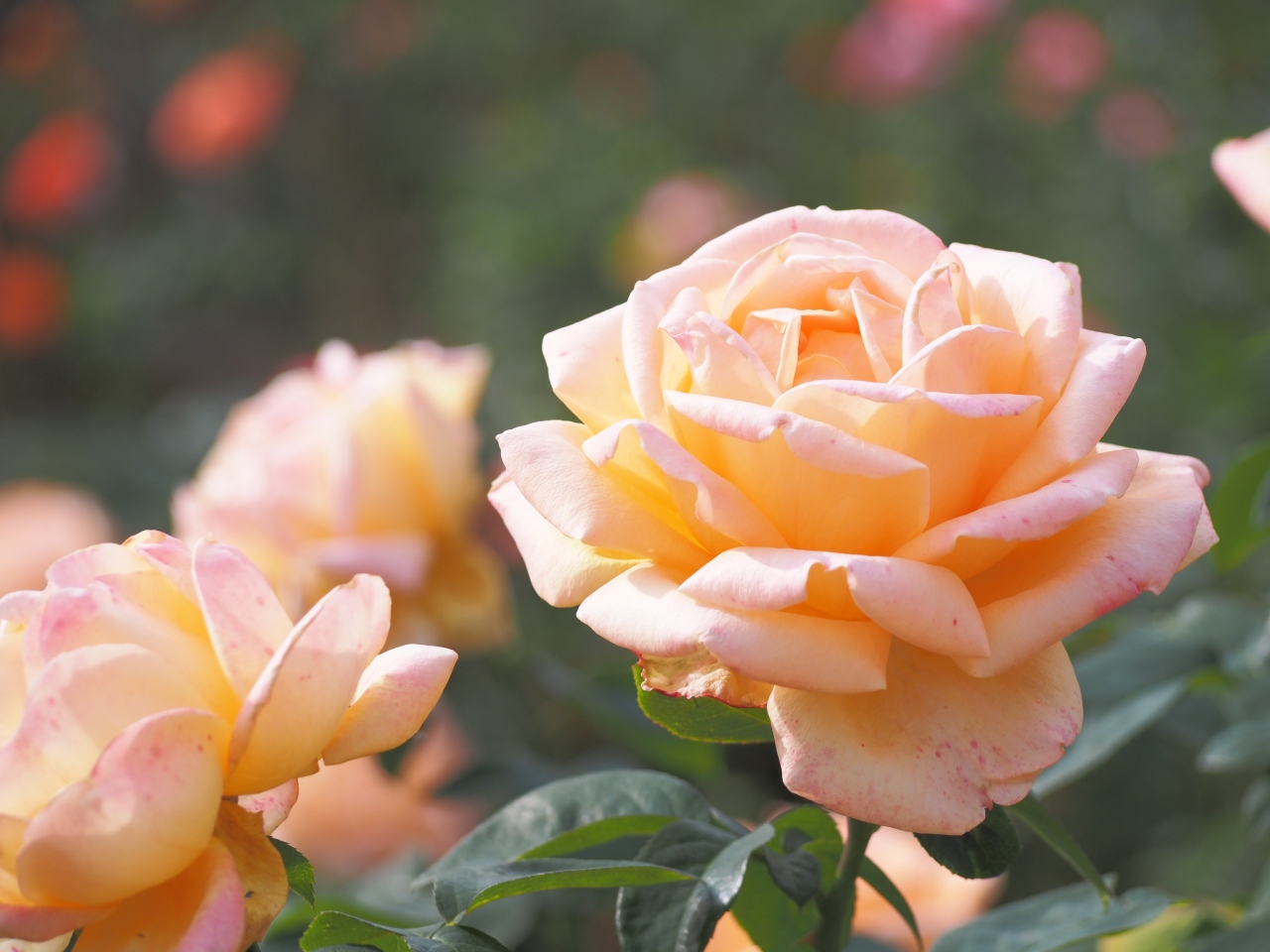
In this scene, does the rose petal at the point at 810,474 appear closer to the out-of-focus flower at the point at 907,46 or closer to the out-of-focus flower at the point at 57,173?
the out-of-focus flower at the point at 907,46

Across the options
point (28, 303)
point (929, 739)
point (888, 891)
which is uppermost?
point (929, 739)

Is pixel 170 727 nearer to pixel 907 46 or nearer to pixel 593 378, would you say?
pixel 593 378

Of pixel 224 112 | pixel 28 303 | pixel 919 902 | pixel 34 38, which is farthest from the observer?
pixel 34 38

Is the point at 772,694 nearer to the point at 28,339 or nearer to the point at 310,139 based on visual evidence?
the point at 28,339

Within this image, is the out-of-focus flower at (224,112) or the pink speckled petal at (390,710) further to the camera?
the out-of-focus flower at (224,112)

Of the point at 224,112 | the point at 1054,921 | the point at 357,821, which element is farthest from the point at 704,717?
the point at 224,112

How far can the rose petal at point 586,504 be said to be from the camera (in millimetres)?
341

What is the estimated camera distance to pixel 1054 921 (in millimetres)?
460

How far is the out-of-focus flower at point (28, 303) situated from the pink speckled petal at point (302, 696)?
114 inches

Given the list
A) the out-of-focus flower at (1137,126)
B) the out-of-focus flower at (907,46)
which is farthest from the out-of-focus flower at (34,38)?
the out-of-focus flower at (1137,126)

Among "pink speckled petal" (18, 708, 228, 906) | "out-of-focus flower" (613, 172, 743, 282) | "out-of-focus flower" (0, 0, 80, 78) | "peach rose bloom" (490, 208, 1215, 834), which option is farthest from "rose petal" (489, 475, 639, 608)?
"out-of-focus flower" (0, 0, 80, 78)

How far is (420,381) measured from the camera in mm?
812

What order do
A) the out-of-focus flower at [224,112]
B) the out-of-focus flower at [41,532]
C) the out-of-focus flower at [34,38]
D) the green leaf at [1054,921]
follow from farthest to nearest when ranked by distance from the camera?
the out-of-focus flower at [34,38] < the out-of-focus flower at [224,112] < the out-of-focus flower at [41,532] < the green leaf at [1054,921]

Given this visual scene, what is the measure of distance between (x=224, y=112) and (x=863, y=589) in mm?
2762
